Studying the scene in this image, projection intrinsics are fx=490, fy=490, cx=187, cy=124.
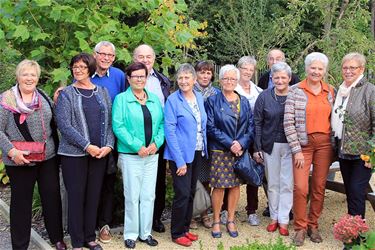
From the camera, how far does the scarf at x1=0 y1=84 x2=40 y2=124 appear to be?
14.8 feet

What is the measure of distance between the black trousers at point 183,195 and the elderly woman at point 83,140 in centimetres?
80

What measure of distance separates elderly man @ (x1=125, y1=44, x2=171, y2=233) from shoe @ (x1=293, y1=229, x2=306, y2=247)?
152cm

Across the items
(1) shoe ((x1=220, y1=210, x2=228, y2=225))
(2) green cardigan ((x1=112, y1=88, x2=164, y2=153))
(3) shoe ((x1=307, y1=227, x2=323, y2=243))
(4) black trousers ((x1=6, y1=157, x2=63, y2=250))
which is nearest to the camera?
(4) black trousers ((x1=6, y1=157, x2=63, y2=250))

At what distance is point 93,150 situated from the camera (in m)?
4.71

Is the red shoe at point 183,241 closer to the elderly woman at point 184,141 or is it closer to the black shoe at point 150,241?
the elderly woman at point 184,141

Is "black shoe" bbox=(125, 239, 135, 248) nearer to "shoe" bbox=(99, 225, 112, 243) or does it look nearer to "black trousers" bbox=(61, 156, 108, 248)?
"shoe" bbox=(99, 225, 112, 243)

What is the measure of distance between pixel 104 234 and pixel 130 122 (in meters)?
1.36

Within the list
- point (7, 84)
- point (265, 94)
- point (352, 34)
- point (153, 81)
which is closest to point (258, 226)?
point (265, 94)

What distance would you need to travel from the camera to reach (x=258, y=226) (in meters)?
5.98

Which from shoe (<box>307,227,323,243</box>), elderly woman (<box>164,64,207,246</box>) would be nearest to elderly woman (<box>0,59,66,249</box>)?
elderly woman (<box>164,64,207,246</box>)

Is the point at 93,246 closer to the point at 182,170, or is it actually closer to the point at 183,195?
the point at 183,195

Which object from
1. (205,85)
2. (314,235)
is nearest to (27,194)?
(205,85)

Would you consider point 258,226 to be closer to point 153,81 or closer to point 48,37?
point 153,81

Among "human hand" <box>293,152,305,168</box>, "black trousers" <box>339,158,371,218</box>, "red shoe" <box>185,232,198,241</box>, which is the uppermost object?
"human hand" <box>293,152,305,168</box>
